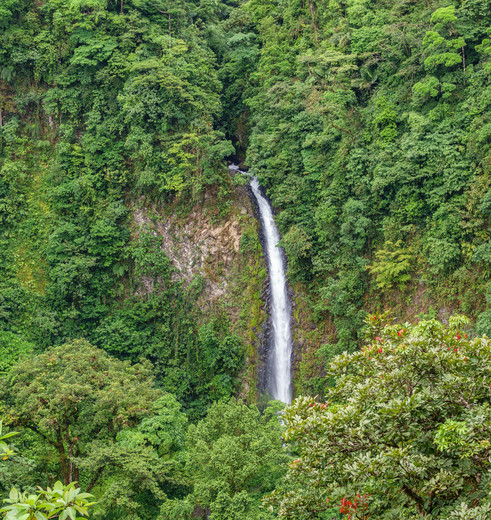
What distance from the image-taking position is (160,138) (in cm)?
1870

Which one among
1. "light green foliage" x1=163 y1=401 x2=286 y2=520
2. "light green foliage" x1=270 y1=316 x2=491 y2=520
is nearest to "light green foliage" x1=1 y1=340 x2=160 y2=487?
"light green foliage" x1=163 y1=401 x2=286 y2=520

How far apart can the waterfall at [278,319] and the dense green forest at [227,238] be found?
1.62ft

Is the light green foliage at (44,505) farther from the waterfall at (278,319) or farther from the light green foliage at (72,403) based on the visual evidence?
the waterfall at (278,319)

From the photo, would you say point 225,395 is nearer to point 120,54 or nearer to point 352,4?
point 120,54

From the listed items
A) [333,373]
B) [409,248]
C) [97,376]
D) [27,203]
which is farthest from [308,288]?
[27,203]

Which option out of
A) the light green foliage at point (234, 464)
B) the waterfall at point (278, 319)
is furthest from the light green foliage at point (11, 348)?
the light green foliage at point (234, 464)

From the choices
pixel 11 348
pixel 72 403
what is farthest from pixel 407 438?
pixel 11 348

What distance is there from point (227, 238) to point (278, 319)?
3648 mm

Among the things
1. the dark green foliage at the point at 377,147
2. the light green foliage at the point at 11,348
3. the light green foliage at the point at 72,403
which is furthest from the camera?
the light green foliage at the point at 11,348

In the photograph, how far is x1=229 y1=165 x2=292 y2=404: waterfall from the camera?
669 inches

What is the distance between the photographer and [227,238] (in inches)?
730

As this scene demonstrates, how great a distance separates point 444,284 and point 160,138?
A: 11.5m

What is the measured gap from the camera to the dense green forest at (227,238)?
31.1ft

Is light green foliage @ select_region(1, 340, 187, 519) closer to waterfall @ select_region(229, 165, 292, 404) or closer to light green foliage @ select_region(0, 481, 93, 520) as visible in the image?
waterfall @ select_region(229, 165, 292, 404)
